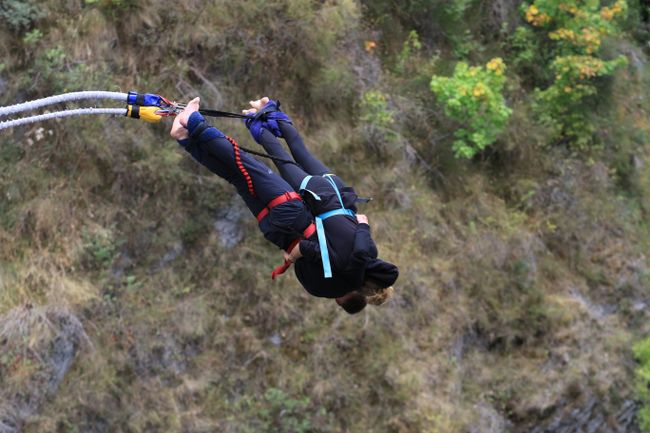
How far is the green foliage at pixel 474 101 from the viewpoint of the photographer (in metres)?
8.53

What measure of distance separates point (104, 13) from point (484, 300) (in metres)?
5.45

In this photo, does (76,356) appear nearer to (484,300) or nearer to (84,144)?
(84,144)

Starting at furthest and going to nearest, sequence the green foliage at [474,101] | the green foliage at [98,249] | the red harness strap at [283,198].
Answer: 1. the green foliage at [474,101]
2. the green foliage at [98,249]
3. the red harness strap at [283,198]

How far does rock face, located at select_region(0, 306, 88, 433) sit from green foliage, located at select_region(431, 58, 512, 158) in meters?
5.03

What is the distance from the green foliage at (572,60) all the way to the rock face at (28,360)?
7.18m

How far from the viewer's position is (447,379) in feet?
25.9

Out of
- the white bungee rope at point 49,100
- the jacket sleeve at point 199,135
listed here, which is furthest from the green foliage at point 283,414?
the white bungee rope at point 49,100

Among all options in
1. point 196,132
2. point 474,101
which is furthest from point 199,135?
point 474,101

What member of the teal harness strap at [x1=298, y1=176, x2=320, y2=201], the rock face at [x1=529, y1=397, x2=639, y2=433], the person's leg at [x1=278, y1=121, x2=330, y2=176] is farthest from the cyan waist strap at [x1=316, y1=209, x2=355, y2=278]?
the rock face at [x1=529, y1=397, x2=639, y2=433]

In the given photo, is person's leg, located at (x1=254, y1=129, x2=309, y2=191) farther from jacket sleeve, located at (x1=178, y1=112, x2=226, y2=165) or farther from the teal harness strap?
jacket sleeve, located at (x1=178, y1=112, x2=226, y2=165)

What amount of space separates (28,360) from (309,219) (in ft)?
12.0

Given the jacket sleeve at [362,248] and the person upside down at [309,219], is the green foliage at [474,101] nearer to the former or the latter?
the person upside down at [309,219]

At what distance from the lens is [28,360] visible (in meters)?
6.25

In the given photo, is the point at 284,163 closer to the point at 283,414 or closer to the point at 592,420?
the point at 283,414
